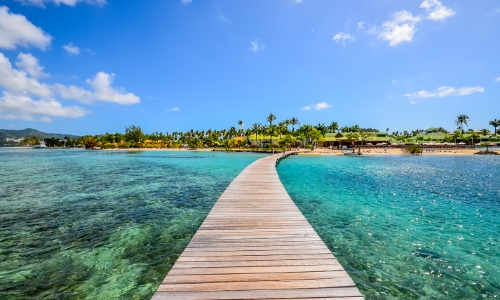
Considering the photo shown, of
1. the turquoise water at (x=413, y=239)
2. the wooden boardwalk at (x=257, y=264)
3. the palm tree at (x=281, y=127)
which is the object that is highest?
the palm tree at (x=281, y=127)

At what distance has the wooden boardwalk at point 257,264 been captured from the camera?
11.2ft

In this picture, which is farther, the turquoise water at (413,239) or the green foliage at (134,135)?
the green foliage at (134,135)

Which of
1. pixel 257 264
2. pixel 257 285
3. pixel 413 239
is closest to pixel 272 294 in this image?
pixel 257 285

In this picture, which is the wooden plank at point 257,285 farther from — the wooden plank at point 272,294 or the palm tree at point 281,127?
the palm tree at point 281,127

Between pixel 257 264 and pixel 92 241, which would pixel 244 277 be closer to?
pixel 257 264

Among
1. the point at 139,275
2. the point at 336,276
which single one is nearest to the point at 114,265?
the point at 139,275

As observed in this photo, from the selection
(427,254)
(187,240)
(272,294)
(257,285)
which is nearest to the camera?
(272,294)

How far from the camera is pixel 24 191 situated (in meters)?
15.4

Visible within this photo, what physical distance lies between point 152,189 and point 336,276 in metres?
14.7

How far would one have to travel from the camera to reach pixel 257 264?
14.0 ft

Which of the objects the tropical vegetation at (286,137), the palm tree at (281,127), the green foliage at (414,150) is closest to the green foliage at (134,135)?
the tropical vegetation at (286,137)

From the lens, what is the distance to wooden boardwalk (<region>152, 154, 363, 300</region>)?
3404mm

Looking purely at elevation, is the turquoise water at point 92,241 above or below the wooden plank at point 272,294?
below

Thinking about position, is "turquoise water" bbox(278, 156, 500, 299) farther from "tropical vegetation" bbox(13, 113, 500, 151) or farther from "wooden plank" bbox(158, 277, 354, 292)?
"tropical vegetation" bbox(13, 113, 500, 151)
